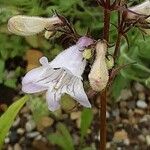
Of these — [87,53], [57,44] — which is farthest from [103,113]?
[57,44]

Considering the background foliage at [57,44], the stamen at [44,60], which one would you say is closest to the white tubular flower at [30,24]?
the stamen at [44,60]

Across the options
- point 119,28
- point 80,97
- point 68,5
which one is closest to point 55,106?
point 80,97

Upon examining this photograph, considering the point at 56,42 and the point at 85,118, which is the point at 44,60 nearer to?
the point at 85,118

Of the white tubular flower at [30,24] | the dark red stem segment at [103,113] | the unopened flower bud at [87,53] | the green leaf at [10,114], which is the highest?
the white tubular flower at [30,24]

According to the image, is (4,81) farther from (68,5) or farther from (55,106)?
(55,106)

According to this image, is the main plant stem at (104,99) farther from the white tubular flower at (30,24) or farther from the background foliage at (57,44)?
the background foliage at (57,44)

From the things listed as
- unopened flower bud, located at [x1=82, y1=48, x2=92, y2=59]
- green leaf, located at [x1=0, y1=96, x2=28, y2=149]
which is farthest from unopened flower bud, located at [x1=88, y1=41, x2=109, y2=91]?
green leaf, located at [x1=0, y1=96, x2=28, y2=149]
